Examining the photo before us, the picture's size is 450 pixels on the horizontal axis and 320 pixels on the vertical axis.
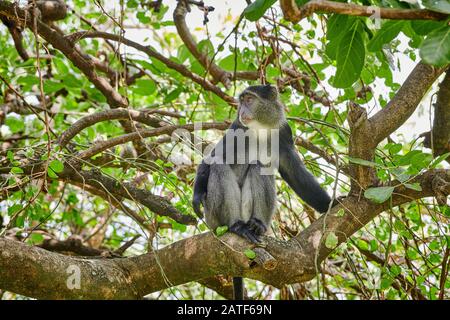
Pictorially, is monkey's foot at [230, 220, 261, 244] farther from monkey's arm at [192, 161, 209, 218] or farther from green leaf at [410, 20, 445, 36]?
green leaf at [410, 20, 445, 36]

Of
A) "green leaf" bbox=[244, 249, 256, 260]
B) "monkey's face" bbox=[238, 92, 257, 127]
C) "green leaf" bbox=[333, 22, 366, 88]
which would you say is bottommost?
"green leaf" bbox=[244, 249, 256, 260]

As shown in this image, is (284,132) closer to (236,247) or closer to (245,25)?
(245,25)

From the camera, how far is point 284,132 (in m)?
7.01

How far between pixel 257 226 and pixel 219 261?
1175 millimetres

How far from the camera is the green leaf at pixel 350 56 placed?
12.7 ft

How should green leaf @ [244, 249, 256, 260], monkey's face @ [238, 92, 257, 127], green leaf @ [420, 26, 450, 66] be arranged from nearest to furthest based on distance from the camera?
green leaf @ [420, 26, 450, 66] → green leaf @ [244, 249, 256, 260] → monkey's face @ [238, 92, 257, 127]

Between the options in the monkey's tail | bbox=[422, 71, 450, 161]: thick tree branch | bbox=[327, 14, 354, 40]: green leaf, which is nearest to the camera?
bbox=[327, 14, 354, 40]: green leaf

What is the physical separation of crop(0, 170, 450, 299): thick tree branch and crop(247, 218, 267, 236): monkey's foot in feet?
2.41

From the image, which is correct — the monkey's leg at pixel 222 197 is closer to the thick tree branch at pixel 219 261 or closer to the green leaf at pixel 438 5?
the thick tree branch at pixel 219 261

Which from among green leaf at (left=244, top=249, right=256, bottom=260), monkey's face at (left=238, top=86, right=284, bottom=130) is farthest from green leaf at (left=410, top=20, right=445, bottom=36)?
monkey's face at (left=238, top=86, right=284, bottom=130)

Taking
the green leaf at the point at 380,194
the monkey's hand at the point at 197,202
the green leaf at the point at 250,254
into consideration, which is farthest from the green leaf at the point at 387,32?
the monkey's hand at the point at 197,202

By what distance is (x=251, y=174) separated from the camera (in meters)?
6.48

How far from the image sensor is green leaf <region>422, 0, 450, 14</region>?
274 cm

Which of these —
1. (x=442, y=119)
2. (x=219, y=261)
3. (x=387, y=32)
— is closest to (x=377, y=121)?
(x=442, y=119)
